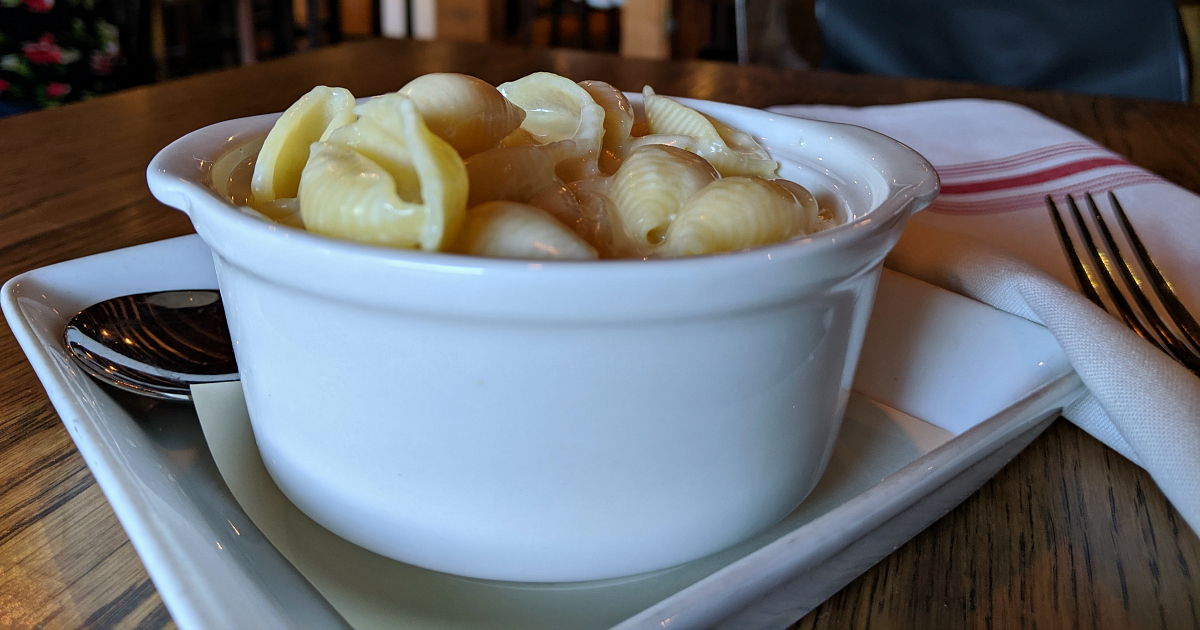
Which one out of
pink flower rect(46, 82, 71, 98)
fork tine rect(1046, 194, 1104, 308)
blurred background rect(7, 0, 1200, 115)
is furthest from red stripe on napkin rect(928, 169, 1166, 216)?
pink flower rect(46, 82, 71, 98)

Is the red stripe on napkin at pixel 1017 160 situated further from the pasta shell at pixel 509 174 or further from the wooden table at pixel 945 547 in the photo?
the pasta shell at pixel 509 174

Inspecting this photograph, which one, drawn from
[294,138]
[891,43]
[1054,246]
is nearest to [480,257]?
[294,138]

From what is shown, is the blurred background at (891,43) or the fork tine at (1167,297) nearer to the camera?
the fork tine at (1167,297)

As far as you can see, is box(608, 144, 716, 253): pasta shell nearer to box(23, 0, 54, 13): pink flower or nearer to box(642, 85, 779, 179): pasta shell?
box(642, 85, 779, 179): pasta shell

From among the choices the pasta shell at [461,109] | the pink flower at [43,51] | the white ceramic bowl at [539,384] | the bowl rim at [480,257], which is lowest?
the pink flower at [43,51]

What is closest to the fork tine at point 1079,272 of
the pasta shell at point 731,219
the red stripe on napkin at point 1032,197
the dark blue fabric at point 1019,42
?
the red stripe on napkin at point 1032,197

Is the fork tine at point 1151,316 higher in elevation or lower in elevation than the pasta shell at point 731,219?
lower

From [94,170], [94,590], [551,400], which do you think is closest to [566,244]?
[551,400]
